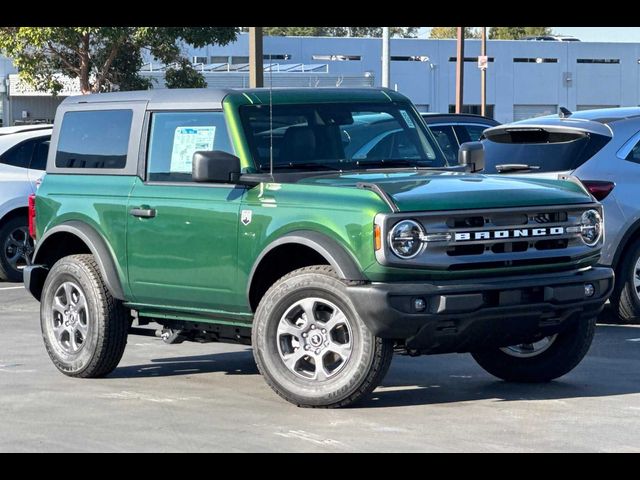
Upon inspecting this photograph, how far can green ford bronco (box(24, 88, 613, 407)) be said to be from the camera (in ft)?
24.5

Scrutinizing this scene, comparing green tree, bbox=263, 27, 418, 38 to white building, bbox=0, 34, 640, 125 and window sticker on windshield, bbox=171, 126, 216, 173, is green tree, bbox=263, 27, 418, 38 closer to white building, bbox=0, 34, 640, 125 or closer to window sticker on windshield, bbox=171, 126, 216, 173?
white building, bbox=0, 34, 640, 125

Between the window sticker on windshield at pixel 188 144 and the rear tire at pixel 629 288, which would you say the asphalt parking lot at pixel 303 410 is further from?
the window sticker on windshield at pixel 188 144

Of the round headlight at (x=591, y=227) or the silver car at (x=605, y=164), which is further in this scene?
the silver car at (x=605, y=164)

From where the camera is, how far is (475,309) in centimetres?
743

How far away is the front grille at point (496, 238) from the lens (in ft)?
24.4

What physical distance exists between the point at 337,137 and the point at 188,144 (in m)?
0.99

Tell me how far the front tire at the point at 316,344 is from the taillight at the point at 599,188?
3.75m

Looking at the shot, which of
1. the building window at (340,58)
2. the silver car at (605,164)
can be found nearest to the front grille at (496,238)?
the silver car at (605,164)

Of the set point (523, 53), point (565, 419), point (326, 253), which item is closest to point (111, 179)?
point (326, 253)

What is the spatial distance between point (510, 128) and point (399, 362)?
2.69 m

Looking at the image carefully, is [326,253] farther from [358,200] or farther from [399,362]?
[399,362]

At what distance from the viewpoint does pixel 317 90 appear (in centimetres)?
901

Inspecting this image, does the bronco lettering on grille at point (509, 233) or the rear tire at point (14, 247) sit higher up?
the bronco lettering on grille at point (509, 233)

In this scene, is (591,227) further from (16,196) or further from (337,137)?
(16,196)
